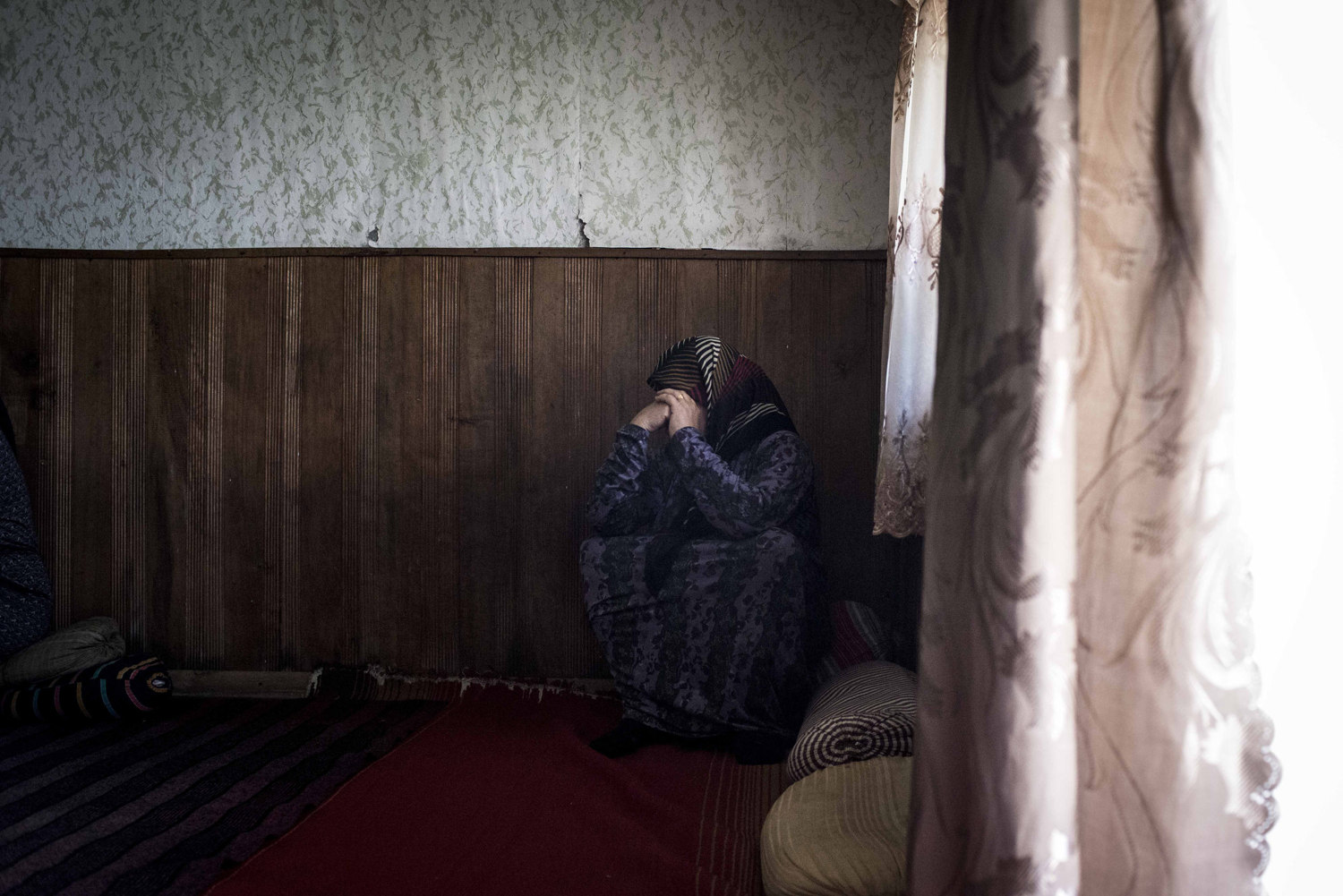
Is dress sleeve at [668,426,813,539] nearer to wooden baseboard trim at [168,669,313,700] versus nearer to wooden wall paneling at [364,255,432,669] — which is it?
wooden wall paneling at [364,255,432,669]

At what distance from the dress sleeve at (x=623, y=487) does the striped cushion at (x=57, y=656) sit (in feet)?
5.50

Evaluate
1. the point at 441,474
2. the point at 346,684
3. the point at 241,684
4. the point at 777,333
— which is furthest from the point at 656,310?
the point at 241,684

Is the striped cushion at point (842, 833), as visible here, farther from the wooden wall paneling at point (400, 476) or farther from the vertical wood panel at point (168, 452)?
the vertical wood panel at point (168, 452)

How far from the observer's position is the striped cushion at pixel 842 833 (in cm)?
114

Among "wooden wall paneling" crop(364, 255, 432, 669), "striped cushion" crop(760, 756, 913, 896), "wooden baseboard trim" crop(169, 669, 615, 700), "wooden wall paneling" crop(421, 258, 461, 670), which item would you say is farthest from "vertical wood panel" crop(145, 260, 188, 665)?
"striped cushion" crop(760, 756, 913, 896)

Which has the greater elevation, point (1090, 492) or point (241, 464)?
point (1090, 492)

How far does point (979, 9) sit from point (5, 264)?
3.32m

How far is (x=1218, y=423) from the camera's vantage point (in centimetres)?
65

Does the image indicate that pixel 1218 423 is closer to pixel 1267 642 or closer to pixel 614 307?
pixel 1267 642

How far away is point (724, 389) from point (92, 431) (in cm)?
225

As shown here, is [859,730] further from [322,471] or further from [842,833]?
[322,471]

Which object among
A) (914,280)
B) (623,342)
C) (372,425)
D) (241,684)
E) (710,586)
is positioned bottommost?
(241,684)

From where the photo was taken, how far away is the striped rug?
4.67 ft

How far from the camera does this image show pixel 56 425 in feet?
8.87
